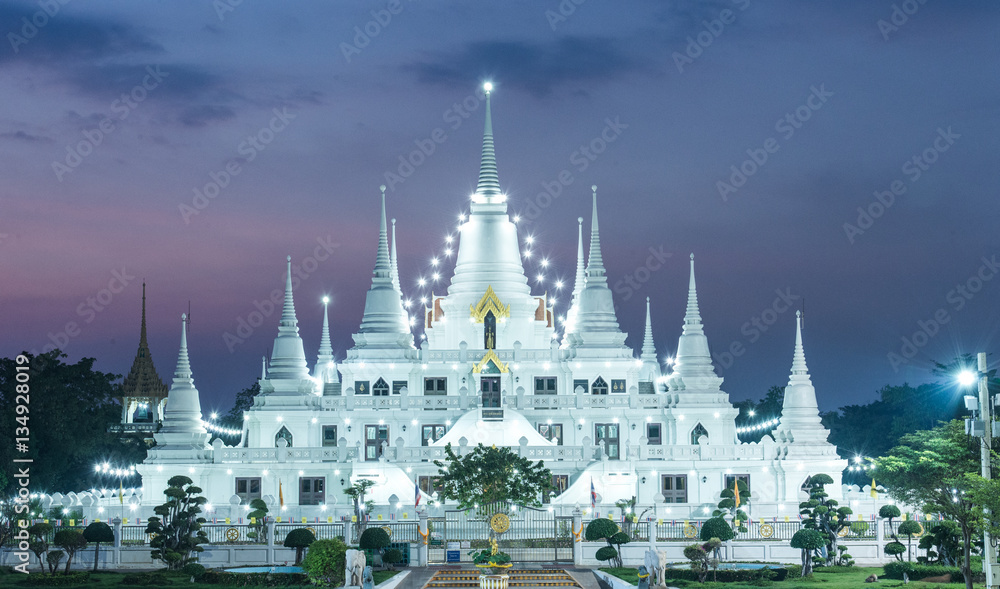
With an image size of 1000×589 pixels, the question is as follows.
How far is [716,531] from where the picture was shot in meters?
54.0

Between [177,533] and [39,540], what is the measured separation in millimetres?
5127

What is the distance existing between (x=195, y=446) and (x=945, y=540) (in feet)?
139

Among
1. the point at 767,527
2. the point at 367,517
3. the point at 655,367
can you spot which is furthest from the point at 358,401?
the point at 767,527

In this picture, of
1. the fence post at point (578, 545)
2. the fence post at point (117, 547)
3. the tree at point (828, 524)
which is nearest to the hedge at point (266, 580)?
the fence post at point (117, 547)

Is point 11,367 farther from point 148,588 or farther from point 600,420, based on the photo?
point 148,588

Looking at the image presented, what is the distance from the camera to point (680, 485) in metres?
75.6

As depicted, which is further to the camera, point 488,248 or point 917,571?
point 488,248

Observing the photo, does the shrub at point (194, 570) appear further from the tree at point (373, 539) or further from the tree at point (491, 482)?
the tree at point (491, 482)

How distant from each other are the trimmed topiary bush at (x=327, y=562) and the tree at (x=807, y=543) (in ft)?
55.3

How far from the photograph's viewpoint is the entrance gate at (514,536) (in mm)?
55125

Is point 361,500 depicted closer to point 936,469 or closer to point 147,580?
point 147,580

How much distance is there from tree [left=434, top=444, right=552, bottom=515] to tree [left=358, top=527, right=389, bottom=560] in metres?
5.97

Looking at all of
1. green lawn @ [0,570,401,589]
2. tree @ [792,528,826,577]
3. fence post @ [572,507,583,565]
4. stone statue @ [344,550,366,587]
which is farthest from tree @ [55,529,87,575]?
tree @ [792,528,826,577]

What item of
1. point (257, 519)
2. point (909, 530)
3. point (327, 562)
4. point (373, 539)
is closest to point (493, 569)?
point (327, 562)
